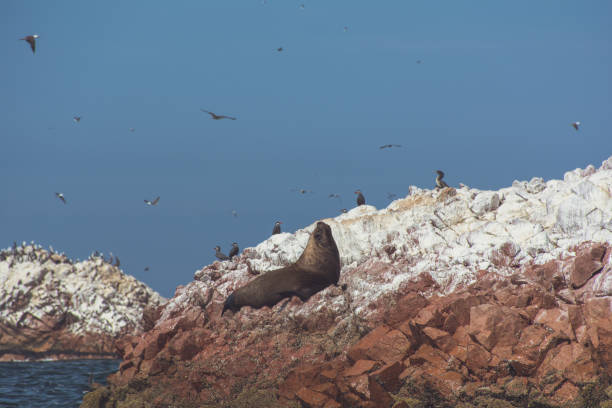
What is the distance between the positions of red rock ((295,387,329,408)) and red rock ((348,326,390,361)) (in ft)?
3.33

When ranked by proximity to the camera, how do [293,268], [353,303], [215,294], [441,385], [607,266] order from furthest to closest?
1. [215,294]
2. [293,268]
3. [353,303]
4. [607,266]
5. [441,385]

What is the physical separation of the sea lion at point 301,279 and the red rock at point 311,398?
11.7 feet

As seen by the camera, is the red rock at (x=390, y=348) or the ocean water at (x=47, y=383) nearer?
the red rock at (x=390, y=348)

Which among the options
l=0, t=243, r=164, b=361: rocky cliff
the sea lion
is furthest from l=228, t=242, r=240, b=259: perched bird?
l=0, t=243, r=164, b=361: rocky cliff

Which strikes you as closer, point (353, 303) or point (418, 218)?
point (353, 303)

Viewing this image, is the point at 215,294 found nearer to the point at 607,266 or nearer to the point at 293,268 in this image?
the point at 293,268

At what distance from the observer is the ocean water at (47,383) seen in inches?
563

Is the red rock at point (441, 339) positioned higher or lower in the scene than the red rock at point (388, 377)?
higher

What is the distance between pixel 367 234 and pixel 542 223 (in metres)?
4.26

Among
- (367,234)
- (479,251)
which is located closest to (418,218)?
(367,234)

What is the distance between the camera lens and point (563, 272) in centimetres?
1168

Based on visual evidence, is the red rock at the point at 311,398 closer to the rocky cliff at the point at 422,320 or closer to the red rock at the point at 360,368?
the rocky cliff at the point at 422,320

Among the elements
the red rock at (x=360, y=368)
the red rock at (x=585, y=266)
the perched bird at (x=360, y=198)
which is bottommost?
the perched bird at (x=360, y=198)

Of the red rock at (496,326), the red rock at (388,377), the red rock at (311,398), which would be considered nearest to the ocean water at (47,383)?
the red rock at (311,398)
